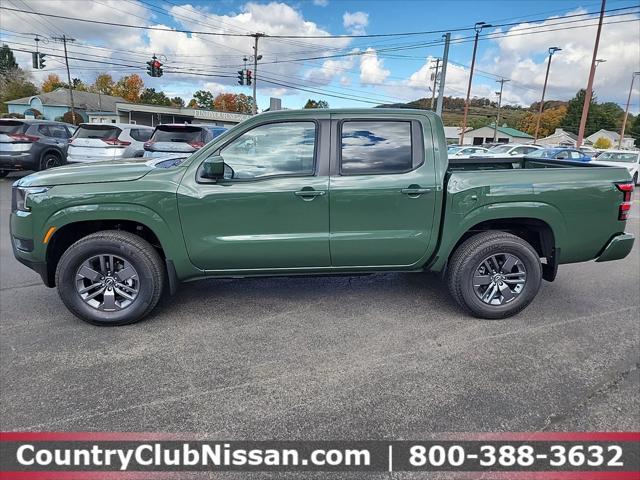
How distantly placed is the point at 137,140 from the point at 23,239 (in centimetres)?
1012

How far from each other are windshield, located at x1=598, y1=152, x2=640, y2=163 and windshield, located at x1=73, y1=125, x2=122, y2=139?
64.1 feet

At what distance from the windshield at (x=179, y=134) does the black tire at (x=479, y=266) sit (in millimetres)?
8721

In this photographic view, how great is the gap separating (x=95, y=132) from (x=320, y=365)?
38.5 ft

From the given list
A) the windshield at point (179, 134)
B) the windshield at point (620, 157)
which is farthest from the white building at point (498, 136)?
the windshield at point (179, 134)

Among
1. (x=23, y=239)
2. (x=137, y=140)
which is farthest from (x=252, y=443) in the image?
(x=137, y=140)

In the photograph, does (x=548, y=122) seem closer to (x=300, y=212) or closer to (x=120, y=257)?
(x=300, y=212)

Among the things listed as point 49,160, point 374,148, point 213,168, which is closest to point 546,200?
point 374,148

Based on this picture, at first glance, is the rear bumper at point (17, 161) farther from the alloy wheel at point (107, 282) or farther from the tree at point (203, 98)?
the tree at point (203, 98)

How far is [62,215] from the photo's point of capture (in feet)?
11.3

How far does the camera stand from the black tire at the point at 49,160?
1253 cm

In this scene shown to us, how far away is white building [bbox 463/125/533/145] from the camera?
73.6 meters

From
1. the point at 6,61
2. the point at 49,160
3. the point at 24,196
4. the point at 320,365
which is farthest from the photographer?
the point at 6,61

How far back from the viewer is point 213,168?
3.37 meters

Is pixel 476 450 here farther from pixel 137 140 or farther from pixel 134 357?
pixel 137 140
